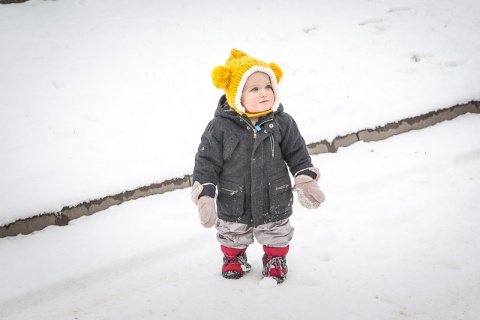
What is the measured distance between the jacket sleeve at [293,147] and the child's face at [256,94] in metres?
0.25

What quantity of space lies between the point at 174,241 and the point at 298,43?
434 cm

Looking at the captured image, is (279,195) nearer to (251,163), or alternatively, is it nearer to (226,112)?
(251,163)

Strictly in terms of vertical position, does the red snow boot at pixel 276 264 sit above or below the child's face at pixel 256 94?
below

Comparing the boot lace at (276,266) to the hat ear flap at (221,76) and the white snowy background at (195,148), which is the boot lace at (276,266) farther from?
the hat ear flap at (221,76)

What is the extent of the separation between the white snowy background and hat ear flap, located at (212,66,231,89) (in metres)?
1.47

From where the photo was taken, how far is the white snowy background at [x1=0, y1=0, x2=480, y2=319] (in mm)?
2369

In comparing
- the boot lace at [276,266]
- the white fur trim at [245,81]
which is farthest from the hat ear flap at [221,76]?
the boot lace at [276,266]

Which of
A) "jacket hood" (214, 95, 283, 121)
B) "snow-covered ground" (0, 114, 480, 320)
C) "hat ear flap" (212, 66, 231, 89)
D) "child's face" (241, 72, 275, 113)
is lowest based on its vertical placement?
"snow-covered ground" (0, 114, 480, 320)

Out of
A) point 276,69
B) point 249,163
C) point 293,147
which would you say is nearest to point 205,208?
point 249,163

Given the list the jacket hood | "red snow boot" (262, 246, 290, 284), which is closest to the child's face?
the jacket hood

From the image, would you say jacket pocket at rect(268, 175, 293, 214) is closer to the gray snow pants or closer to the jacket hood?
the gray snow pants

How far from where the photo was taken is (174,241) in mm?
3037

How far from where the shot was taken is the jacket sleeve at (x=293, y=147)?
2271mm

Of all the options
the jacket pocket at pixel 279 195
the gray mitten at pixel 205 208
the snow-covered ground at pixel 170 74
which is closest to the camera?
the gray mitten at pixel 205 208
